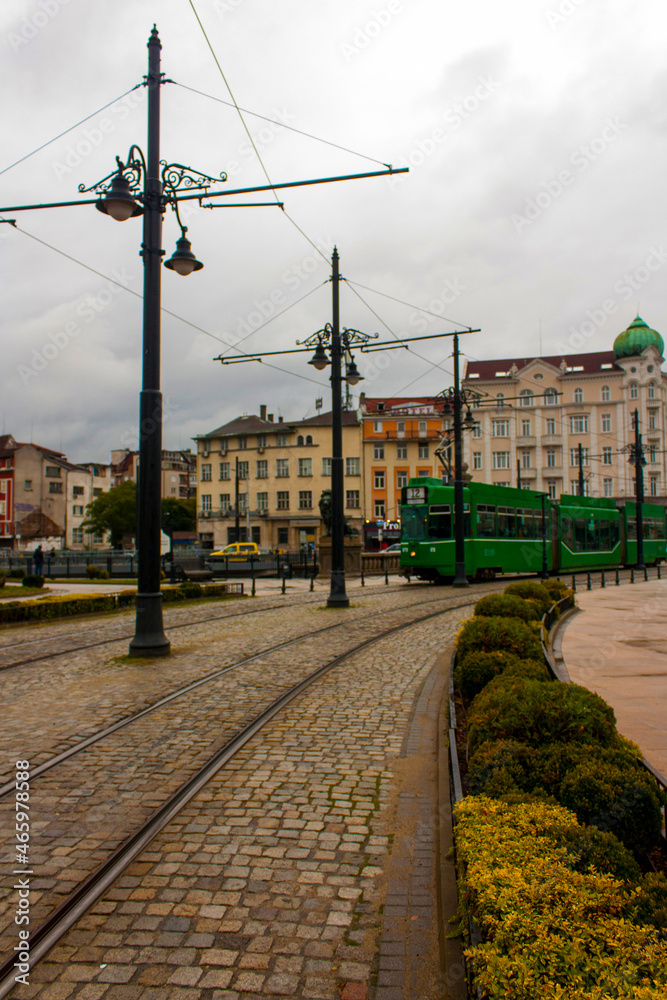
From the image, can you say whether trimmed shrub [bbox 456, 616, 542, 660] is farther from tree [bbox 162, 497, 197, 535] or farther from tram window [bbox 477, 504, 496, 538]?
tree [bbox 162, 497, 197, 535]

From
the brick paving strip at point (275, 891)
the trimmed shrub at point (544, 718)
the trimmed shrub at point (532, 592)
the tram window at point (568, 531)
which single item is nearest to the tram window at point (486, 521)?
the tram window at point (568, 531)

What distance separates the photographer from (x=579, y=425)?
6850 cm

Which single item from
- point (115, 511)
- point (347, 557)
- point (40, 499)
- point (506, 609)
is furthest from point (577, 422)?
point (506, 609)

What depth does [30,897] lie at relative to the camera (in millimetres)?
3482

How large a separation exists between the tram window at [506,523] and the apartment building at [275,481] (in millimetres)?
40844

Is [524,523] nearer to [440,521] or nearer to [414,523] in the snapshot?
[440,521]

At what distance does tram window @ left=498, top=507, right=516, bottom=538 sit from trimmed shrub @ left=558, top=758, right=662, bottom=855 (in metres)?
24.4

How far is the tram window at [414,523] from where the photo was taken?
2603 cm

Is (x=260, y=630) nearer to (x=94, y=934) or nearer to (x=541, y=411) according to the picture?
(x=94, y=934)

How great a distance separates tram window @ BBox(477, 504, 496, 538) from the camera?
26.4m

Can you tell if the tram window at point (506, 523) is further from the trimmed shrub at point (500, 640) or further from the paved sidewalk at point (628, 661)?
the trimmed shrub at point (500, 640)

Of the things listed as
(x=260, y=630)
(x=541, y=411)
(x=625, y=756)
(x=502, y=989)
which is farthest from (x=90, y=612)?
(x=541, y=411)

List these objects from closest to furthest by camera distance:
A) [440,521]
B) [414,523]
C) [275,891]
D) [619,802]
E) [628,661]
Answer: [619,802], [275,891], [628,661], [440,521], [414,523]

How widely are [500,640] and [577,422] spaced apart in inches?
2571
